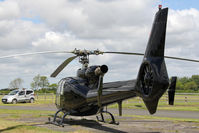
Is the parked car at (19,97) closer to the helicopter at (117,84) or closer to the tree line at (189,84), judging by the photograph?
the helicopter at (117,84)

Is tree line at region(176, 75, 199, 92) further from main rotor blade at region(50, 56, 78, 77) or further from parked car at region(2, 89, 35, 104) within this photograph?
main rotor blade at region(50, 56, 78, 77)

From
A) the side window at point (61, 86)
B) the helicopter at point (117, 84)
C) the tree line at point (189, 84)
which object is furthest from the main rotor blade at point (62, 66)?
the tree line at point (189, 84)

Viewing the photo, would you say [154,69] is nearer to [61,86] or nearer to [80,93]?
[80,93]

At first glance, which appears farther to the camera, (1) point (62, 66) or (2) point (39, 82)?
(2) point (39, 82)

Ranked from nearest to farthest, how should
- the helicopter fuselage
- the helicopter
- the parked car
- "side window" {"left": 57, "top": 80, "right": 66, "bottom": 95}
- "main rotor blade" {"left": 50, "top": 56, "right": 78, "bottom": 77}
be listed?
the helicopter, the helicopter fuselage, "main rotor blade" {"left": 50, "top": 56, "right": 78, "bottom": 77}, "side window" {"left": 57, "top": 80, "right": 66, "bottom": 95}, the parked car

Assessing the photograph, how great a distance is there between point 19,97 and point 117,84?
88.7 ft

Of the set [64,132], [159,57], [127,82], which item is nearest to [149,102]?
[159,57]

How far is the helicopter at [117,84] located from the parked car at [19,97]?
22.1 metres

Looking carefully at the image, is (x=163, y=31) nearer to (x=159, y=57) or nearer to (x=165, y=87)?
(x=159, y=57)

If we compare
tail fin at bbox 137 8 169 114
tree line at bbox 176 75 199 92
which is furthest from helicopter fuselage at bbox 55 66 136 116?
tree line at bbox 176 75 199 92

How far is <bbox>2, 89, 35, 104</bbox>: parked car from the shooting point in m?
33.6

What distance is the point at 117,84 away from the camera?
10391 millimetres

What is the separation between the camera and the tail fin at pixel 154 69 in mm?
7418

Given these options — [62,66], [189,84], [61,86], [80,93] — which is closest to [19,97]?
[61,86]
